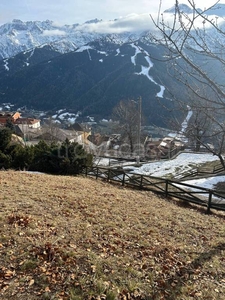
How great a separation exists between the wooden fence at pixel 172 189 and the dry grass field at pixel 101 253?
98.4 inches

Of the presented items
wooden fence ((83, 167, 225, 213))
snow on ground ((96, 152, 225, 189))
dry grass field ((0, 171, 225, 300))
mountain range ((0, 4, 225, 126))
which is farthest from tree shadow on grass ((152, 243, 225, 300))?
mountain range ((0, 4, 225, 126))

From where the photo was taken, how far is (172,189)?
44.5 ft

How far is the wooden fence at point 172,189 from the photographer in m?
10.4

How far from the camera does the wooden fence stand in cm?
1042

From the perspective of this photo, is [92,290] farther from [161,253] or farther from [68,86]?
[68,86]

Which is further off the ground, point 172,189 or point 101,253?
point 101,253

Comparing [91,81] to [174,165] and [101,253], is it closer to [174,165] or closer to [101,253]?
[174,165]

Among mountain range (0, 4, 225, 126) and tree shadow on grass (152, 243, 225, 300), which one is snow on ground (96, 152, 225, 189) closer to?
tree shadow on grass (152, 243, 225, 300)

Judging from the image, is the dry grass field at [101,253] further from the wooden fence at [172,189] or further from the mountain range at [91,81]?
the mountain range at [91,81]

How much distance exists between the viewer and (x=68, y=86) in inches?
6230

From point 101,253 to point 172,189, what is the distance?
9338mm

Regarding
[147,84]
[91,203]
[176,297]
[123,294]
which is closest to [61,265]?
[123,294]

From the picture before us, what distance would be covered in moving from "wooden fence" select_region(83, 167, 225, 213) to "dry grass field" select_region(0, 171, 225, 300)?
250 cm

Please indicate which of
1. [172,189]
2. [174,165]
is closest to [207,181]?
[172,189]
